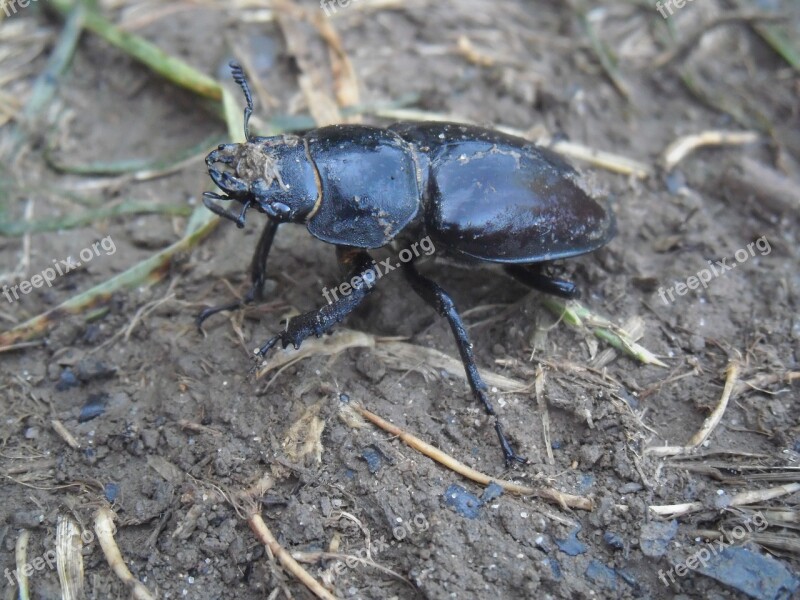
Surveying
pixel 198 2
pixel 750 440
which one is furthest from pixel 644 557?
pixel 198 2

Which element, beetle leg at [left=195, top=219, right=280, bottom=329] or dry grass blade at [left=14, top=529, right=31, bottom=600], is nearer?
dry grass blade at [left=14, top=529, right=31, bottom=600]

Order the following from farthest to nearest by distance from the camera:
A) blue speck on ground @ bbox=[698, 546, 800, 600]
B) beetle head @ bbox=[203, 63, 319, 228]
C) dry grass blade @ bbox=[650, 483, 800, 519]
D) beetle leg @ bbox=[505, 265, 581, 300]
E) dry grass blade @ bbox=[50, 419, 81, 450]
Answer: beetle leg @ bbox=[505, 265, 581, 300] < dry grass blade @ bbox=[50, 419, 81, 450] < beetle head @ bbox=[203, 63, 319, 228] < dry grass blade @ bbox=[650, 483, 800, 519] < blue speck on ground @ bbox=[698, 546, 800, 600]

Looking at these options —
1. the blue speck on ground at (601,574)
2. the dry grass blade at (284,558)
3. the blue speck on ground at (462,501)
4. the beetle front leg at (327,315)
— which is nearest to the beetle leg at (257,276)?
the beetle front leg at (327,315)

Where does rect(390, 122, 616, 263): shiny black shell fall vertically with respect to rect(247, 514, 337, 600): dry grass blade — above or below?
above

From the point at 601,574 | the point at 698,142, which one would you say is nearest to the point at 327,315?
the point at 601,574

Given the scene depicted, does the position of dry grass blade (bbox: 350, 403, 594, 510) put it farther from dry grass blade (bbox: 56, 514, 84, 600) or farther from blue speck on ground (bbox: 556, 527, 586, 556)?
dry grass blade (bbox: 56, 514, 84, 600)

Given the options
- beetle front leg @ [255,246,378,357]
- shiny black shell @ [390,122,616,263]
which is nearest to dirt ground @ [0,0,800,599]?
beetle front leg @ [255,246,378,357]

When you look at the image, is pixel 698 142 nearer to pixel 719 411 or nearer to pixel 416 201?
pixel 719 411
